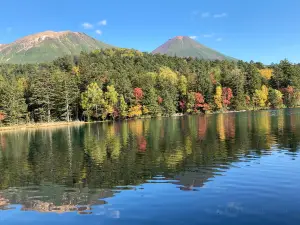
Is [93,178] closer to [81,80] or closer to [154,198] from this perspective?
[154,198]

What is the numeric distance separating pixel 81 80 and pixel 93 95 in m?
11.0

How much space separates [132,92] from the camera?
4028 inches

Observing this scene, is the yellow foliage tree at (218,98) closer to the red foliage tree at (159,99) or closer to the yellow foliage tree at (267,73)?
the red foliage tree at (159,99)

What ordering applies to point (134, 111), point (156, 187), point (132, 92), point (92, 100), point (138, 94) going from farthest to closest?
point (138, 94), point (132, 92), point (134, 111), point (92, 100), point (156, 187)

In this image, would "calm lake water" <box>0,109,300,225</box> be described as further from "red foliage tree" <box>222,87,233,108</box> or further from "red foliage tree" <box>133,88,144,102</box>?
"red foliage tree" <box>222,87,233,108</box>

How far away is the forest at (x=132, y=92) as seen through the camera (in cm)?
9019

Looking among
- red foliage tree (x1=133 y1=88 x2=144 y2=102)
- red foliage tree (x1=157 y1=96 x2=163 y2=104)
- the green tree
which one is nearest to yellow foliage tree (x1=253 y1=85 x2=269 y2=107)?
red foliage tree (x1=157 y1=96 x2=163 y2=104)

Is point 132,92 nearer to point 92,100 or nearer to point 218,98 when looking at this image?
point 92,100

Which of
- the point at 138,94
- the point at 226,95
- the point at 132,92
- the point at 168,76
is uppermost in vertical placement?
the point at 168,76

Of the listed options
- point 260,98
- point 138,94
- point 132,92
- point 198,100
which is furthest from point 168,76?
point 260,98

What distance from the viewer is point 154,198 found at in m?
15.5

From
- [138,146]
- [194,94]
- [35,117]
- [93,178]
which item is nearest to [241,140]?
[138,146]

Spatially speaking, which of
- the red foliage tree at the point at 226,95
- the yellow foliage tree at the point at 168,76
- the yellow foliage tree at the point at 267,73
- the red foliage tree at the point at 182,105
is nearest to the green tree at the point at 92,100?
the red foliage tree at the point at 182,105

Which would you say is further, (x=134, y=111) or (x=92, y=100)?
(x=134, y=111)
